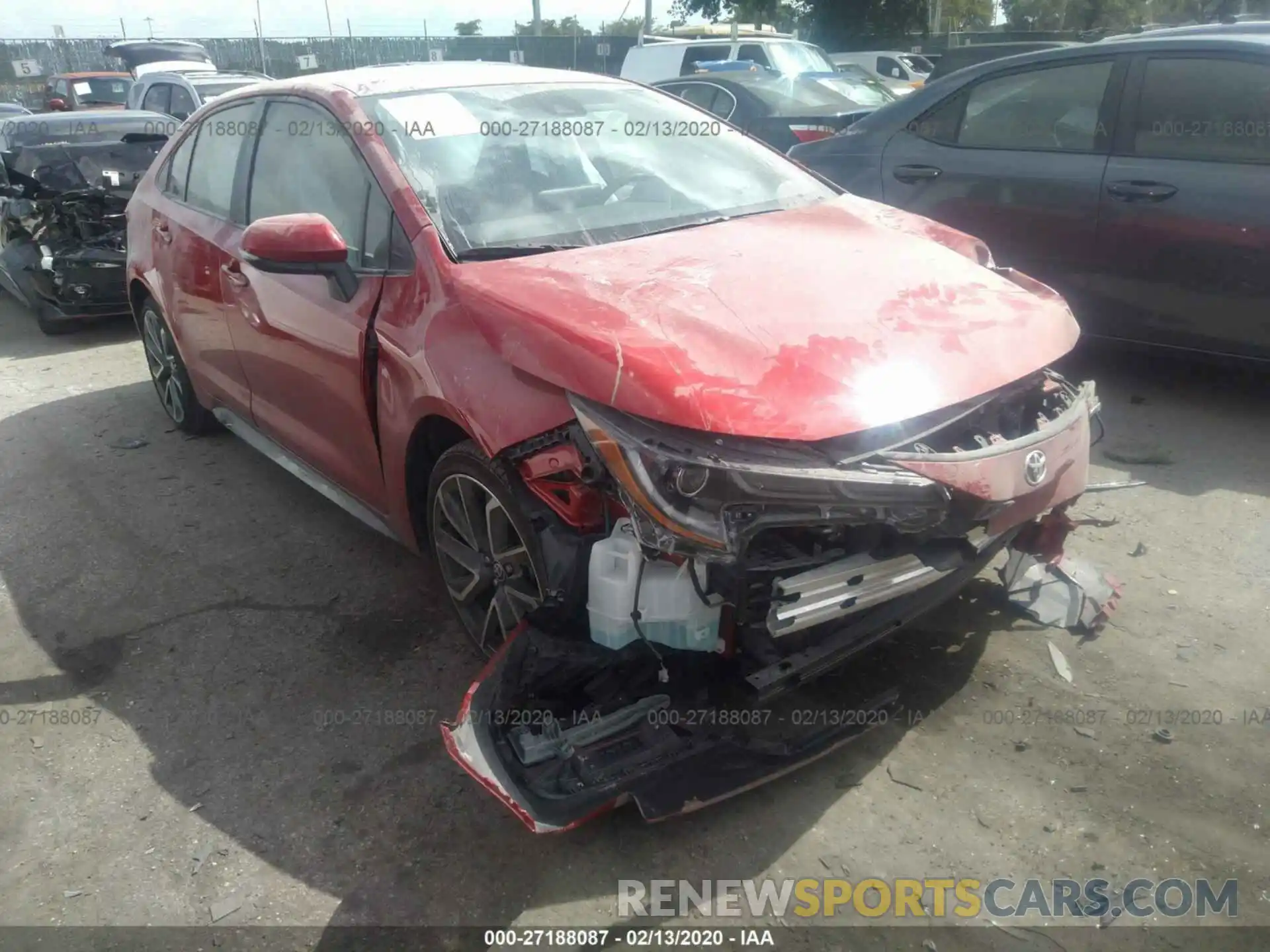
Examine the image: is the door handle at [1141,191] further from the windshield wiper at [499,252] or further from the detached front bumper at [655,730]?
the windshield wiper at [499,252]

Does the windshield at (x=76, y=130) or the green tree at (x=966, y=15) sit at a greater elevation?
the green tree at (x=966, y=15)

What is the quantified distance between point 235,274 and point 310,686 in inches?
68.3

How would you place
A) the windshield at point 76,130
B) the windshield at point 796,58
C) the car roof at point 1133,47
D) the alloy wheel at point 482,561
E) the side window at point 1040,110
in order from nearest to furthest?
the alloy wheel at point 482,561 → the car roof at point 1133,47 → the side window at point 1040,110 → the windshield at point 76,130 → the windshield at point 796,58

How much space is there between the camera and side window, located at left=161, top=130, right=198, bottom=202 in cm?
480

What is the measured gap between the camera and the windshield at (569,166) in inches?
126

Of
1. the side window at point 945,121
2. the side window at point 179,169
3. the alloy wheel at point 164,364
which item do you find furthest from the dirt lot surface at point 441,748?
the side window at point 945,121

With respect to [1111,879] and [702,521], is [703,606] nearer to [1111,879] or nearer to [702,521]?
[702,521]

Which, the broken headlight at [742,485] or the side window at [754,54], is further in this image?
the side window at [754,54]

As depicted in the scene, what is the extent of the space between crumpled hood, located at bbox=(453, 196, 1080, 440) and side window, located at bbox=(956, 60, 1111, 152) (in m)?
2.34

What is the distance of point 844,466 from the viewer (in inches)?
91.0

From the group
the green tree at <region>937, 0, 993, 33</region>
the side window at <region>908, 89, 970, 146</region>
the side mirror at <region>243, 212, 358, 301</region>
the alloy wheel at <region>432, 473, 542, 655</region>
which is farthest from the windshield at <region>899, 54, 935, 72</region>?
the alloy wheel at <region>432, 473, 542, 655</region>

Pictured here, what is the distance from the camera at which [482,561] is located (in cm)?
307

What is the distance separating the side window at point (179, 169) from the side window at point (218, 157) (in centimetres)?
5

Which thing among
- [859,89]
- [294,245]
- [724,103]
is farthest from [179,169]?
[859,89]
